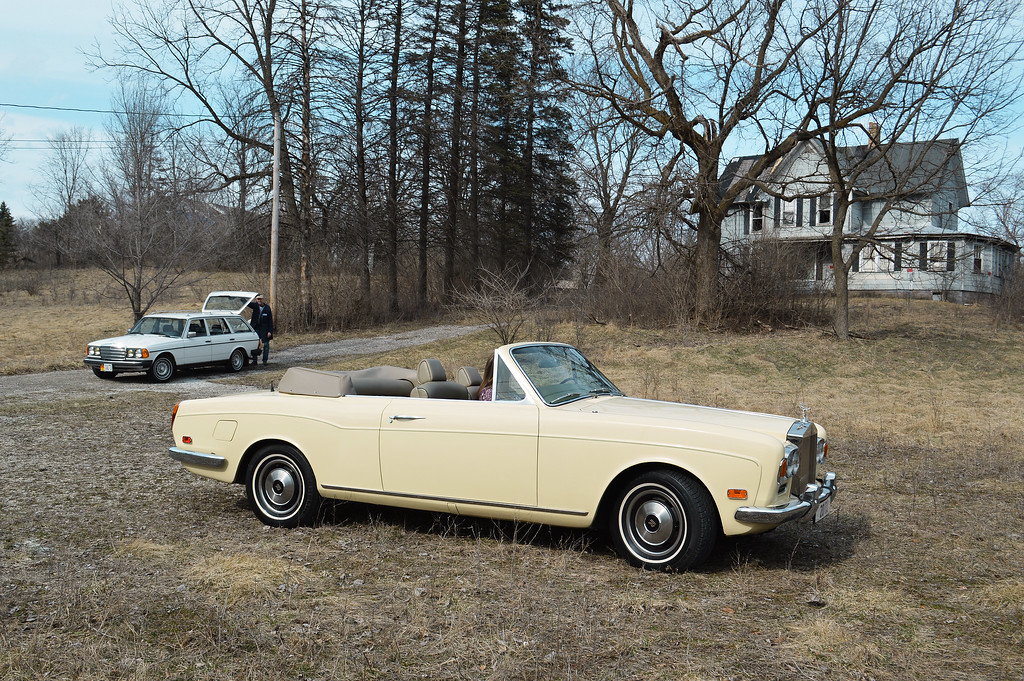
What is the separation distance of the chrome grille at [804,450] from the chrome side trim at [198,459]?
4232 mm

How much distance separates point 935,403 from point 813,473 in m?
9.47

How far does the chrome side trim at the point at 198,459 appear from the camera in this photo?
646 cm

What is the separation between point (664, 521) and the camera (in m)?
5.18

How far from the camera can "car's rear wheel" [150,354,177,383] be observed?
1681cm

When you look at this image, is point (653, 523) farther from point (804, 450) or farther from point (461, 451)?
point (461, 451)

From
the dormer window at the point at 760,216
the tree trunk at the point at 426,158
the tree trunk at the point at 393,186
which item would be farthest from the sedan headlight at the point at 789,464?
the tree trunk at the point at 426,158

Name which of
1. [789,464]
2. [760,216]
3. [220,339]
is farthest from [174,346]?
[760,216]

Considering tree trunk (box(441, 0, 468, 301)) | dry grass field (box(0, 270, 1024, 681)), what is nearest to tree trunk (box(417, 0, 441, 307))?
tree trunk (box(441, 0, 468, 301))

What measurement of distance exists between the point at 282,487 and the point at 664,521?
2.94 m

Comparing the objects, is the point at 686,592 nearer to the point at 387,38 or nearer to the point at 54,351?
the point at 54,351

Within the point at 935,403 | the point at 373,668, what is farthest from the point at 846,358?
the point at 373,668

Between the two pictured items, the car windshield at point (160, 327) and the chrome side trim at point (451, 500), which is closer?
the chrome side trim at point (451, 500)

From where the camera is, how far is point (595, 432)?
5.37 metres

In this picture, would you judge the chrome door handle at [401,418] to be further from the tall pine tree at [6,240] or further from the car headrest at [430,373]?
the tall pine tree at [6,240]
